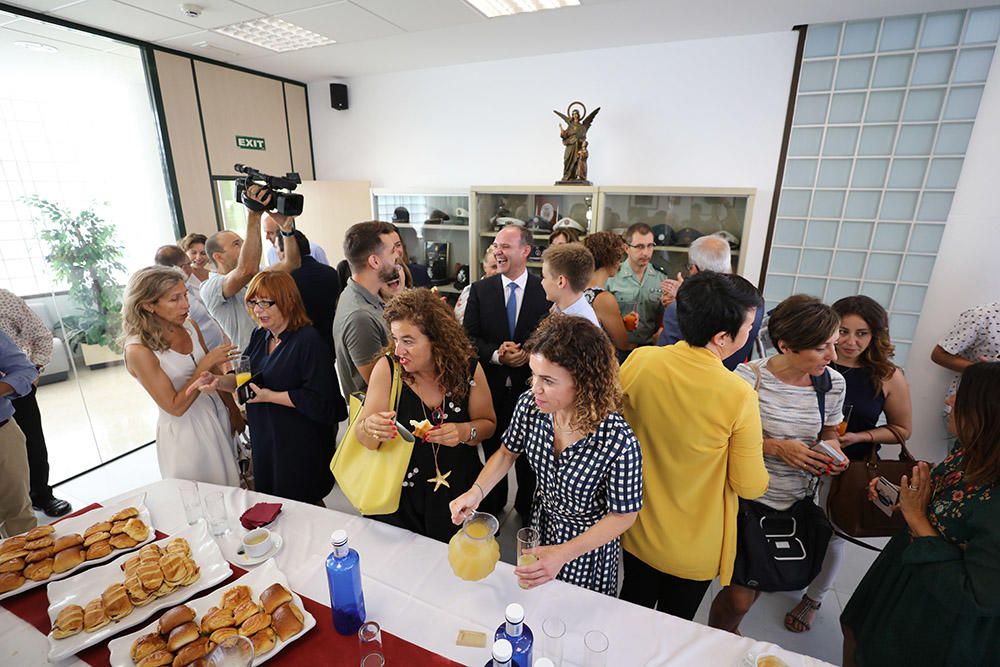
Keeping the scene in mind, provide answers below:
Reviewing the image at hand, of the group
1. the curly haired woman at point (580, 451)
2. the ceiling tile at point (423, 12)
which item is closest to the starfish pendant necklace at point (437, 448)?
the curly haired woman at point (580, 451)

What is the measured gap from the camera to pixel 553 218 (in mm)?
4344

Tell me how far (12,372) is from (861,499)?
379cm

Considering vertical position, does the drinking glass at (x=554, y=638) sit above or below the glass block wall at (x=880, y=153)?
below

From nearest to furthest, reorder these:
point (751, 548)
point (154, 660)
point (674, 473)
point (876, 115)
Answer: point (154, 660), point (674, 473), point (751, 548), point (876, 115)

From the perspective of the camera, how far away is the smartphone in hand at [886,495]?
5.29 ft

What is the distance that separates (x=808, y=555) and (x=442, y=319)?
1637 millimetres

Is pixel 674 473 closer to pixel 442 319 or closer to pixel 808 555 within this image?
pixel 808 555

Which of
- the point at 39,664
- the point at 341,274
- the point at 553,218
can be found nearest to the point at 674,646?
the point at 39,664

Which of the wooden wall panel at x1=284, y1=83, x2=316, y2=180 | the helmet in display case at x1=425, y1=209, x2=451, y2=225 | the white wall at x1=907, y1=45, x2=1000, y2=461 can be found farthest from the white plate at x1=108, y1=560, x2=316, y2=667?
the wooden wall panel at x1=284, y1=83, x2=316, y2=180

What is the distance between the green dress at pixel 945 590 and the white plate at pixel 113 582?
2.02m

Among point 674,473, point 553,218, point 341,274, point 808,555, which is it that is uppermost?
point 553,218

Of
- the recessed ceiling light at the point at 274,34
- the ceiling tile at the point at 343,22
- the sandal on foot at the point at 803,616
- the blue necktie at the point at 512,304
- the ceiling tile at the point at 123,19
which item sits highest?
the recessed ceiling light at the point at 274,34

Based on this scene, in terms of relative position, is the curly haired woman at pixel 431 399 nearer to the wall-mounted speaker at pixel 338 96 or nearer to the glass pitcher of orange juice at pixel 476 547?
the glass pitcher of orange juice at pixel 476 547

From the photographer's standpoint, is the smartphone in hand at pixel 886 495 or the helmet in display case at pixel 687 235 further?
the helmet in display case at pixel 687 235
